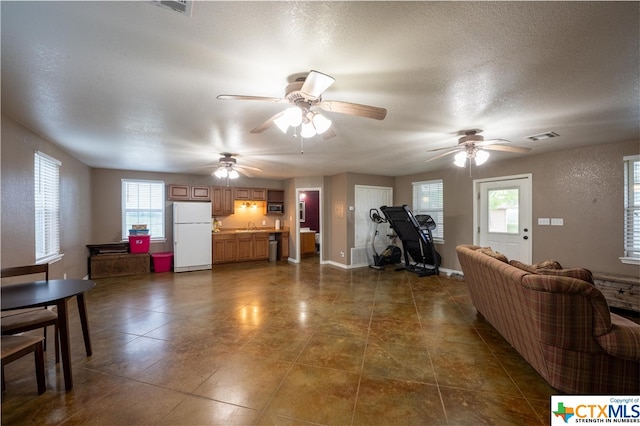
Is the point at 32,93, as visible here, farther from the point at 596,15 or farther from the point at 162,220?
the point at 162,220

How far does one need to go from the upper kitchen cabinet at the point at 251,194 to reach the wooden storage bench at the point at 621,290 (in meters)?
7.16

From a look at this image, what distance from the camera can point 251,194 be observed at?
7703mm

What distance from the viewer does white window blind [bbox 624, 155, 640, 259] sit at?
145 inches

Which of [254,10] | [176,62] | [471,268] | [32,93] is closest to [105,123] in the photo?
[32,93]

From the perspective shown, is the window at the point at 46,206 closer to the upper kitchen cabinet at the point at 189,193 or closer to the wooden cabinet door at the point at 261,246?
the upper kitchen cabinet at the point at 189,193

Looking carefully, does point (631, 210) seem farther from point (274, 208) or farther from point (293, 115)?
point (274, 208)

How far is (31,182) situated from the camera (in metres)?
3.19

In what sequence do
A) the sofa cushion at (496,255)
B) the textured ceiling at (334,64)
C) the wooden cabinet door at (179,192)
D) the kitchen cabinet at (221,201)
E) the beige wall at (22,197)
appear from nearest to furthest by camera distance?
the textured ceiling at (334,64), the beige wall at (22,197), the sofa cushion at (496,255), the wooden cabinet door at (179,192), the kitchen cabinet at (221,201)

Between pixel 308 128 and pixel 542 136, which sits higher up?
pixel 542 136

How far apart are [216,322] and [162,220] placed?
4.49 m

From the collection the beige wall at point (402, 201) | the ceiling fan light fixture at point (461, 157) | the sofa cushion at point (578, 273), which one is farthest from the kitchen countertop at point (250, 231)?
the sofa cushion at point (578, 273)

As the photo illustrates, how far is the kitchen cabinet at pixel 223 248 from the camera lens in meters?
6.92

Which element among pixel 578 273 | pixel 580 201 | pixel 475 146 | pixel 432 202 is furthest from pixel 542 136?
pixel 432 202

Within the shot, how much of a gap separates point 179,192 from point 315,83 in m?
6.30
